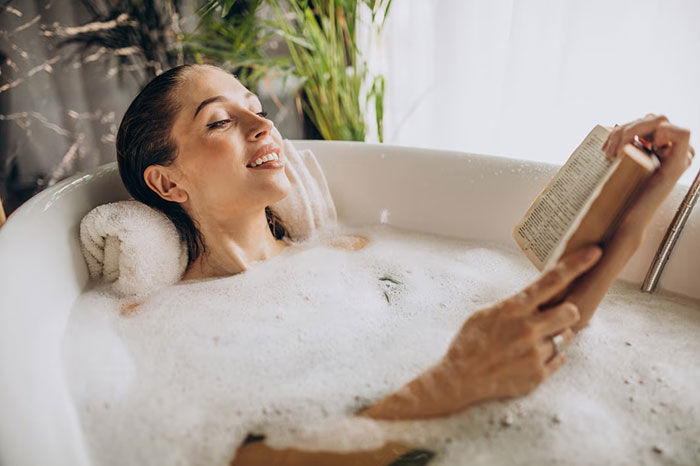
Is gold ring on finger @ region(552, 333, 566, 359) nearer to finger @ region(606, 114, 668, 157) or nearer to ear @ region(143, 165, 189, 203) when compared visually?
finger @ region(606, 114, 668, 157)

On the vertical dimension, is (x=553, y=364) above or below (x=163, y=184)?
below

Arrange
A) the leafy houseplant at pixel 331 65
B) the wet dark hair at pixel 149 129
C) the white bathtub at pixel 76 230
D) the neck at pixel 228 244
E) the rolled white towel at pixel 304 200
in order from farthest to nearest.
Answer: the leafy houseplant at pixel 331 65
the rolled white towel at pixel 304 200
the neck at pixel 228 244
the wet dark hair at pixel 149 129
the white bathtub at pixel 76 230

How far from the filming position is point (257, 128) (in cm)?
115

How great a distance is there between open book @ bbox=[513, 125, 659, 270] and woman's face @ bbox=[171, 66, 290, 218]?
0.60m

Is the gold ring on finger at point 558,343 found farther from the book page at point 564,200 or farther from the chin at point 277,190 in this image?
the chin at point 277,190

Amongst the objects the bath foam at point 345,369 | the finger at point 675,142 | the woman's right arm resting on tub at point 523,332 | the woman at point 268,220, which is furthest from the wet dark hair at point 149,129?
the finger at point 675,142

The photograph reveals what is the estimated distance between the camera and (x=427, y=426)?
77cm

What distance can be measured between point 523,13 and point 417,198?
2.67 feet

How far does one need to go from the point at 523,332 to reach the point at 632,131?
0.40 metres

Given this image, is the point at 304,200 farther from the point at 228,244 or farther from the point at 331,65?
the point at 331,65

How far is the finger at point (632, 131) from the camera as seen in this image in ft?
2.64

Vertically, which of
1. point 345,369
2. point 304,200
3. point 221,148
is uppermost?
point 221,148

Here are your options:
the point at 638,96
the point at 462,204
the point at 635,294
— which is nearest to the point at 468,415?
the point at 635,294

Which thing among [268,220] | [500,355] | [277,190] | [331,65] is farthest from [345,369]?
[331,65]
